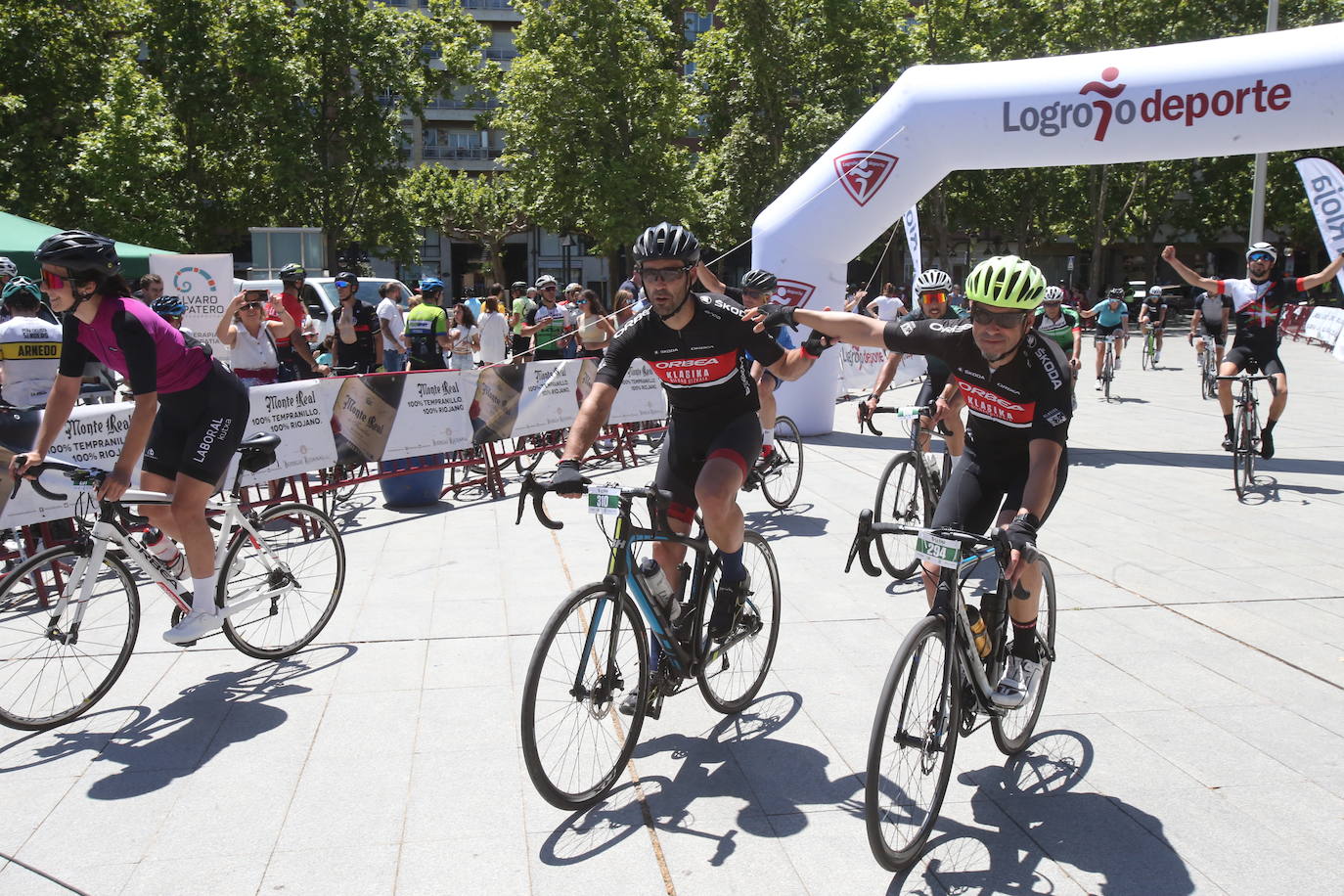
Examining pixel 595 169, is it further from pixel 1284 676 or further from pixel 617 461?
pixel 1284 676


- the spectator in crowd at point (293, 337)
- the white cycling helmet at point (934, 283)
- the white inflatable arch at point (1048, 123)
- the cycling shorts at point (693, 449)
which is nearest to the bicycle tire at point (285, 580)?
the cycling shorts at point (693, 449)

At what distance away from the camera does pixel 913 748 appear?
11.4 ft

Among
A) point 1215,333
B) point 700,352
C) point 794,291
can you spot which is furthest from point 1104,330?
point 700,352

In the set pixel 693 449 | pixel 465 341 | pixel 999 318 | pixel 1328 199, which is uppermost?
pixel 1328 199

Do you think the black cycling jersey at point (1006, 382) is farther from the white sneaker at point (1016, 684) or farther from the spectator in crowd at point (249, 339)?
the spectator in crowd at point (249, 339)

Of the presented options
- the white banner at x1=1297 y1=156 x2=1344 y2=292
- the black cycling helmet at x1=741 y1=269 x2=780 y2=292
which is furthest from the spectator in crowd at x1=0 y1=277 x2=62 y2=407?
the white banner at x1=1297 y1=156 x2=1344 y2=292

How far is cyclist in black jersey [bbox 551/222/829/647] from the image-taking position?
14.3 feet

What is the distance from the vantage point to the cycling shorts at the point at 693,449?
4.58 meters

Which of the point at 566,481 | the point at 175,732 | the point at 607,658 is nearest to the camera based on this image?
the point at 566,481

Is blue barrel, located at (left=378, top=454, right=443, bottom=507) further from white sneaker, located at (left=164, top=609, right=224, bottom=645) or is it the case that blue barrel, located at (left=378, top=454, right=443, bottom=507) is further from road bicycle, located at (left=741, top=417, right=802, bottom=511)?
white sneaker, located at (left=164, top=609, right=224, bottom=645)

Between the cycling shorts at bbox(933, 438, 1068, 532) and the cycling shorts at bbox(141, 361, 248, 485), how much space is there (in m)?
3.35

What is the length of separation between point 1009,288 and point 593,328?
31.6 ft

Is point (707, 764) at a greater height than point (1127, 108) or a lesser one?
lesser

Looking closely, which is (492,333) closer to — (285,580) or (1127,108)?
(1127,108)
